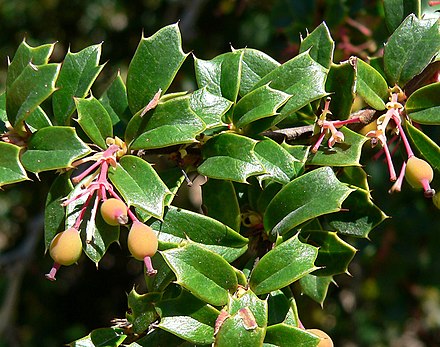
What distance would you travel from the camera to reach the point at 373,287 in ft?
8.06

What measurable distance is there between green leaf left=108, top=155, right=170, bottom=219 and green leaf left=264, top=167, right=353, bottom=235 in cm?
17

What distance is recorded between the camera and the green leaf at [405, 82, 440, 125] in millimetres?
932

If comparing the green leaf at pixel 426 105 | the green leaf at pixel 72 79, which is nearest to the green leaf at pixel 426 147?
the green leaf at pixel 426 105

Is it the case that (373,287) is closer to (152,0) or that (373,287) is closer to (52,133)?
(152,0)

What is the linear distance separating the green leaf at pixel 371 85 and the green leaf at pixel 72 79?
393 mm

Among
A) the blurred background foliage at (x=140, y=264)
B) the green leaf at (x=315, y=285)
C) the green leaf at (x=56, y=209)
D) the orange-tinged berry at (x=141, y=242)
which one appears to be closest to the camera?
the orange-tinged berry at (x=141, y=242)

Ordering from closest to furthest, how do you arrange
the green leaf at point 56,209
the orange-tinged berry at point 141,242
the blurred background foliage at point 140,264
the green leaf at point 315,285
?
the orange-tinged berry at point 141,242 < the green leaf at point 56,209 < the green leaf at point 315,285 < the blurred background foliage at point 140,264

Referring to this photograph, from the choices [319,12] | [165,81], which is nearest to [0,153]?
[165,81]

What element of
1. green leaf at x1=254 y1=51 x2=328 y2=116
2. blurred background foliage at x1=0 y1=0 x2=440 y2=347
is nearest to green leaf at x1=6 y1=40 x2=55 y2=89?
green leaf at x1=254 y1=51 x2=328 y2=116

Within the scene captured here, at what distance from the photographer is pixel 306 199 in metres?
0.89

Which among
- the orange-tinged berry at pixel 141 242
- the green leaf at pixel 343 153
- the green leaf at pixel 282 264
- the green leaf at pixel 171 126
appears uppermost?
the green leaf at pixel 171 126

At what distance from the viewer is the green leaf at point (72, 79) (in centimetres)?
96

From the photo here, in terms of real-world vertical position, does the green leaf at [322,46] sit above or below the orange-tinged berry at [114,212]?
above

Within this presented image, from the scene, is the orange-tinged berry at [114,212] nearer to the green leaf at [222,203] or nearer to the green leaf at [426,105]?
the green leaf at [222,203]
